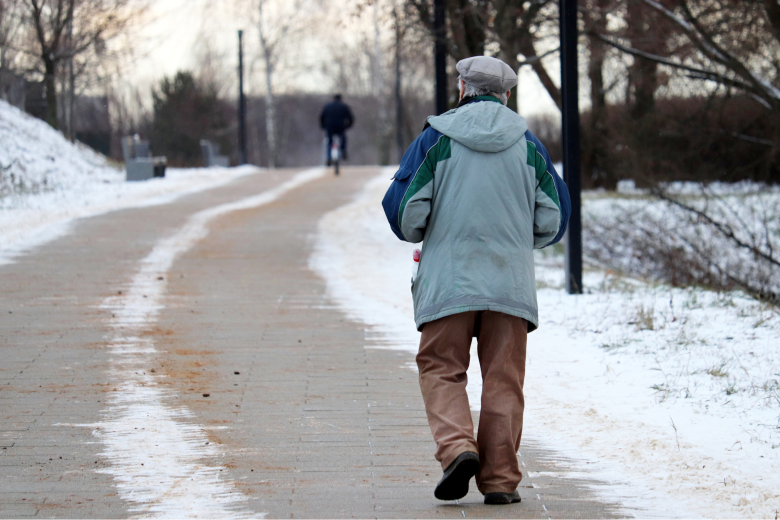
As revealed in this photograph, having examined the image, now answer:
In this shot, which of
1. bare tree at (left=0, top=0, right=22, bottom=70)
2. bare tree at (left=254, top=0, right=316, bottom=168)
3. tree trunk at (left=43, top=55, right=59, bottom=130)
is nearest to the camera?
bare tree at (left=0, top=0, right=22, bottom=70)

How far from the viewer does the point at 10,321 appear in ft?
23.4

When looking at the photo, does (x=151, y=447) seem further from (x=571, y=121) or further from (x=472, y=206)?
(x=571, y=121)

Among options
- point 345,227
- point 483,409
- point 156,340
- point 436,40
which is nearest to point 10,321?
point 156,340

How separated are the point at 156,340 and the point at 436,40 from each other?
24.2 feet

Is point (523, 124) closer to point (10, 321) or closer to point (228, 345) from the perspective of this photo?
point (228, 345)

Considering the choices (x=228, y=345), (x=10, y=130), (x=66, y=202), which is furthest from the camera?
(x=10, y=130)

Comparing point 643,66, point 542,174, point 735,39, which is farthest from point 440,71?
point 542,174

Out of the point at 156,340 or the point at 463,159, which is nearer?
the point at 463,159

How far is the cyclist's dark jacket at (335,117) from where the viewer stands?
71.3 ft

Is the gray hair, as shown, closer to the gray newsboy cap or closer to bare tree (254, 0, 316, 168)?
the gray newsboy cap

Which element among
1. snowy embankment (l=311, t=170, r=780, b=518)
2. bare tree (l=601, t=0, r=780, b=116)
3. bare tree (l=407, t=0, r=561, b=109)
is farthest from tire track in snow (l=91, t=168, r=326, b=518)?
bare tree (l=601, t=0, r=780, b=116)

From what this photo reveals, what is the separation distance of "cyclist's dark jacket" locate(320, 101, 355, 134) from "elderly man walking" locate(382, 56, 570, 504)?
60.0 feet

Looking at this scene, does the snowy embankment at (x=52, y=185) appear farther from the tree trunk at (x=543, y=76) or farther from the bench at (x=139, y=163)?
the tree trunk at (x=543, y=76)

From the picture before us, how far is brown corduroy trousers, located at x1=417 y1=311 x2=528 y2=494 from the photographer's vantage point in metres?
3.57
